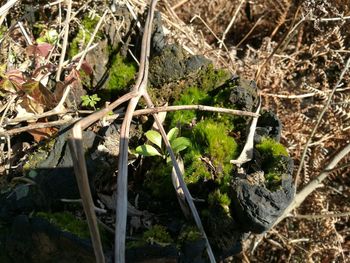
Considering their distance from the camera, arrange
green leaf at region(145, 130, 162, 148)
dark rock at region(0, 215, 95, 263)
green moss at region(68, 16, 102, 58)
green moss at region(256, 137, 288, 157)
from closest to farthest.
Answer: dark rock at region(0, 215, 95, 263) < green moss at region(256, 137, 288, 157) < green leaf at region(145, 130, 162, 148) < green moss at region(68, 16, 102, 58)

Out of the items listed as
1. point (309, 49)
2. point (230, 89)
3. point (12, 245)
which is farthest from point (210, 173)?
point (309, 49)

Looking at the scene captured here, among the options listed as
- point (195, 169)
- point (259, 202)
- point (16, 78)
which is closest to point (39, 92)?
point (16, 78)

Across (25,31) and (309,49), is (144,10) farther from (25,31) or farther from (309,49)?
(309,49)

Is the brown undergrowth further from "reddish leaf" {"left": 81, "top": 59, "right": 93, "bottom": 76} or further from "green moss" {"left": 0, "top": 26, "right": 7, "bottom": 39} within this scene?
"green moss" {"left": 0, "top": 26, "right": 7, "bottom": 39}

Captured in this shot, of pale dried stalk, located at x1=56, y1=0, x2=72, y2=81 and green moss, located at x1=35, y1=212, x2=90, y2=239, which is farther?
pale dried stalk, located at x1=56, y1=0, x2=72, y2=81

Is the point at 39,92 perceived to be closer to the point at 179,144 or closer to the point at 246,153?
the point at 179,144

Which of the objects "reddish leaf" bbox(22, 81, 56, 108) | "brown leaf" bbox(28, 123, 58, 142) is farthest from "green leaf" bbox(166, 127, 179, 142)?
"reddish leaf" bbox(22, 81, 56, 108)
